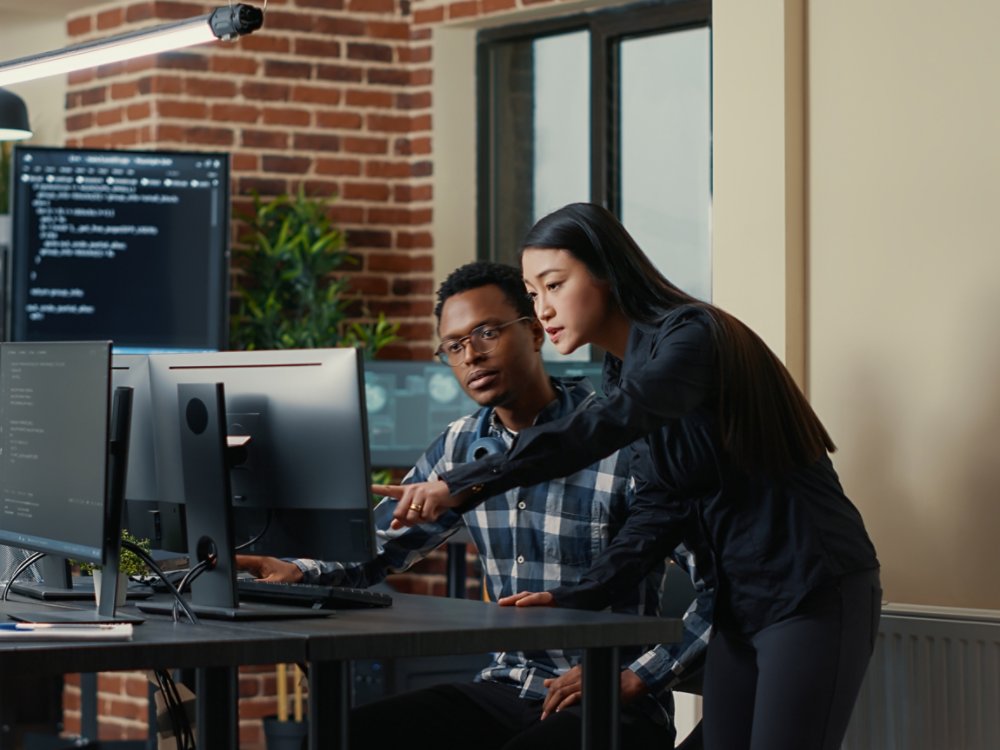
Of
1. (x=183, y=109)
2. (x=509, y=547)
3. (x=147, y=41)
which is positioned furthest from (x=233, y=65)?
(x=509, y=547)

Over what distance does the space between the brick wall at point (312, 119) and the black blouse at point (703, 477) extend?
312cm

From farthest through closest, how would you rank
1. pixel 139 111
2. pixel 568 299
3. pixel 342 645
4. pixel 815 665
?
1. pixel 139 111
2. pixel 568 299
3. pixel 815 665
4. pixel 342 645

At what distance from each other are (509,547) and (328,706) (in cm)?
71

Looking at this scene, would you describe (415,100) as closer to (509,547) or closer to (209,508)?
(509,547)

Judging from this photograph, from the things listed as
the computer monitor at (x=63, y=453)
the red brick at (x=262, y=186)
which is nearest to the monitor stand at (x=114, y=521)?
the computer monitor at (x=63, y=453)

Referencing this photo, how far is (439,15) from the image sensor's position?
18.2ft

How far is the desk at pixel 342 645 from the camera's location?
1.84 metres

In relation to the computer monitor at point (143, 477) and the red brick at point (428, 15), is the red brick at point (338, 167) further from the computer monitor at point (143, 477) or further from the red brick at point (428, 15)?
the computer monitor at point (143, 477)

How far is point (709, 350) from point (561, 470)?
28cm

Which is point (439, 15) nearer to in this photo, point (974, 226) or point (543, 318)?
point (974, 226)

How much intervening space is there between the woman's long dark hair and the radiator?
27.1 inches

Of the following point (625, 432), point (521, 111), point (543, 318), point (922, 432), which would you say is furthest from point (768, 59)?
point (521, 111)

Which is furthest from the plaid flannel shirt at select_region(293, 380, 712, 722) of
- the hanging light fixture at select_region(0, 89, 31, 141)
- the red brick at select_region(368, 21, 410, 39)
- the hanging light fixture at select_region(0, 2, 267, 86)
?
the red brick at select_region(368, 21, 410, 39)

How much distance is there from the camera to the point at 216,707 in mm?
2152
